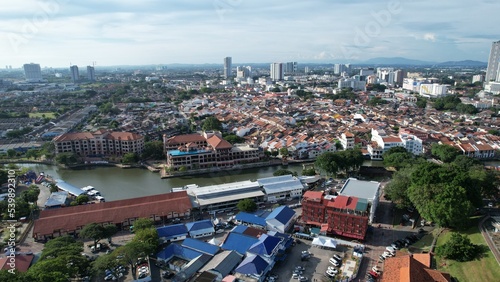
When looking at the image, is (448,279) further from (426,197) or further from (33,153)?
(33,153)

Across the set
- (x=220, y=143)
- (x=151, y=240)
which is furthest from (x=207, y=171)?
(x=151, y=240)

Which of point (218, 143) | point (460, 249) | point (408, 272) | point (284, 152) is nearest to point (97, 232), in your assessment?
point (408, 272)

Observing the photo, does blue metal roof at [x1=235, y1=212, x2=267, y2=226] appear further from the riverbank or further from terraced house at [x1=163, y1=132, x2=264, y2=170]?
terraced house at [x1=163, y1=132, x2=264, y2=170]

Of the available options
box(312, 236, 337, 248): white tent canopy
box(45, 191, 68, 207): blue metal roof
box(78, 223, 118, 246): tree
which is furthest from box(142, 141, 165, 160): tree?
box(312, 236, 337, 248): white tent canopy

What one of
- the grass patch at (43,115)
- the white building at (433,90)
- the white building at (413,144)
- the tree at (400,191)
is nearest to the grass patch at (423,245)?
the tree at (400,191)

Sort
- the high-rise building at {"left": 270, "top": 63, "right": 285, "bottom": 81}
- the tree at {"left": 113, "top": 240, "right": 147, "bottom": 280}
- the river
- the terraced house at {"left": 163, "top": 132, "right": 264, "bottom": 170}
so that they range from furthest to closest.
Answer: the high-rise building at {"left": 270, "top": 63, "right": 285, "bottom": 81} < the terraced house at {"left": 163, "top": 132, "right": 264, "bottom": 170} < the river < the tree at {"left": 113, "top": 240, "right": 147, "bottom": 280}

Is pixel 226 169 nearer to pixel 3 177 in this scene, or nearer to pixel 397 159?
pixel 397 159
